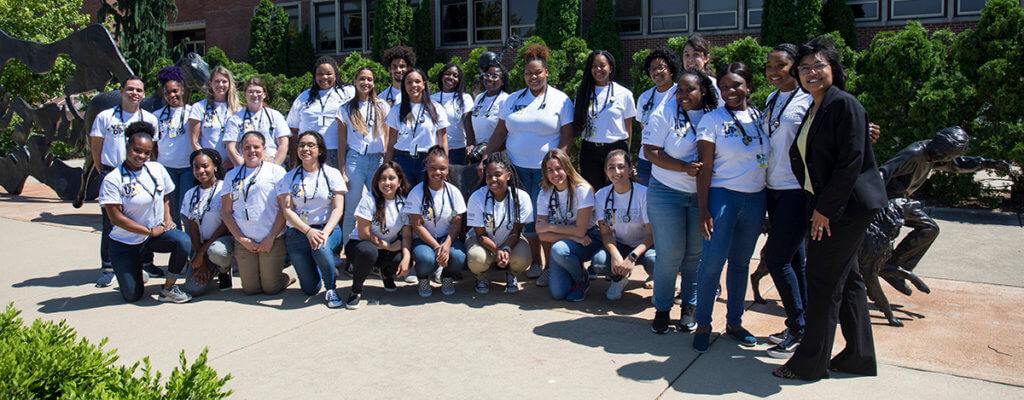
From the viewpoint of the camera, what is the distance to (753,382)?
3633mm

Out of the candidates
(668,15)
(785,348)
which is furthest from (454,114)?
(668,15)

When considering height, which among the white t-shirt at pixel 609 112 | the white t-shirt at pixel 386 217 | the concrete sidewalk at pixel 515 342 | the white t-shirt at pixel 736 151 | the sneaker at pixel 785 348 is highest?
the white t-shirt at pixel 609 112

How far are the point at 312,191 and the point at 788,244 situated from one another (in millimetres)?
3268

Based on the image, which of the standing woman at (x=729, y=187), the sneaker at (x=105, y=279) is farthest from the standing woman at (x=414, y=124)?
the standing woman at (x=729, y=187)

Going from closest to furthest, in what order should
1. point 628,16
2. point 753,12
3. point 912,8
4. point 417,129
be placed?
point 417,129 → point 912,8 → point 753,12 → point 628,16

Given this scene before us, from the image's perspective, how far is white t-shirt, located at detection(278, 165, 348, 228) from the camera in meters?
5.39

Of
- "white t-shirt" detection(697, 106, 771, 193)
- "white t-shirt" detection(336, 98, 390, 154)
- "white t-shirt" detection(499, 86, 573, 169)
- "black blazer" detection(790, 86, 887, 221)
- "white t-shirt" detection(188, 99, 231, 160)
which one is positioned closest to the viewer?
"black blazer" detection(790, 86, 887, 221)

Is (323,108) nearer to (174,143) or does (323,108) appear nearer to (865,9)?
(174,143)

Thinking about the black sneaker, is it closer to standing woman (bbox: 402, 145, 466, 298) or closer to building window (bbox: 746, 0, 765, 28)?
standing woman (bbox: 402, 145, 466, 298)

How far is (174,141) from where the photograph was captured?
641cm

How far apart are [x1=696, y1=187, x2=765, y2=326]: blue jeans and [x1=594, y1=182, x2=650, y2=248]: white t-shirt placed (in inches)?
42.7

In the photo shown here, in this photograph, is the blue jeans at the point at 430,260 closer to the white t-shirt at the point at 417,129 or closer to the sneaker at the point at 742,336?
the white t-shirt at the point at 417,129

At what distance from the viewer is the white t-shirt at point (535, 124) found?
5625 millimetres

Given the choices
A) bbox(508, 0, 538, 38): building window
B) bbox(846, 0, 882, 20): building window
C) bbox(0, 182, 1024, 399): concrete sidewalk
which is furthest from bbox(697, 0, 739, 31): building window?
bbox(0, 182, 1024, 399): concrete sidewalk
